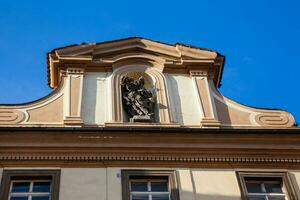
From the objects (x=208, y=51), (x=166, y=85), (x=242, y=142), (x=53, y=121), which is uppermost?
(x=208, y=51)

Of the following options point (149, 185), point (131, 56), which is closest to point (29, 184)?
point (149, 185)

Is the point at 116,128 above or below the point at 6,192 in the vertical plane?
above

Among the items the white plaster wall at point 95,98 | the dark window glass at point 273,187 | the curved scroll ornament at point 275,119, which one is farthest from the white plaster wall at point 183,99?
the dark window glass at point 273,187

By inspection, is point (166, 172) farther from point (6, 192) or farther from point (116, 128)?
point (6, 192)

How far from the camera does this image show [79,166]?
15164mm

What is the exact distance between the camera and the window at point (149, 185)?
581 inches

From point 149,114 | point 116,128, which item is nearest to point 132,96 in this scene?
point 149,114

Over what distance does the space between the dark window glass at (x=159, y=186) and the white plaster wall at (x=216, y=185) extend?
0.69 m

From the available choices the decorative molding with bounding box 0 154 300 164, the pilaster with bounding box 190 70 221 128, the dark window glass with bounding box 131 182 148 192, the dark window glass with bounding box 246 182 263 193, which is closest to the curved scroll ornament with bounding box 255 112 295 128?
the pilaster with bounding box 190 70 221 128

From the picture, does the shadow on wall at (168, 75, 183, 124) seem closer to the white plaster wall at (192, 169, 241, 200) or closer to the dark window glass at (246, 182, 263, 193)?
the white plaster wall at (192, 169, 241, 200)

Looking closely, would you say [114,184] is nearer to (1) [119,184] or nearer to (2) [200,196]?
(1) [119,184]

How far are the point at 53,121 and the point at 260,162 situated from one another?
18.1 ft

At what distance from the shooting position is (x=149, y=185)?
15133 millimetres

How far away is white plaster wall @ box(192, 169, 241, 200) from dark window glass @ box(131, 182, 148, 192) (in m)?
1.19
